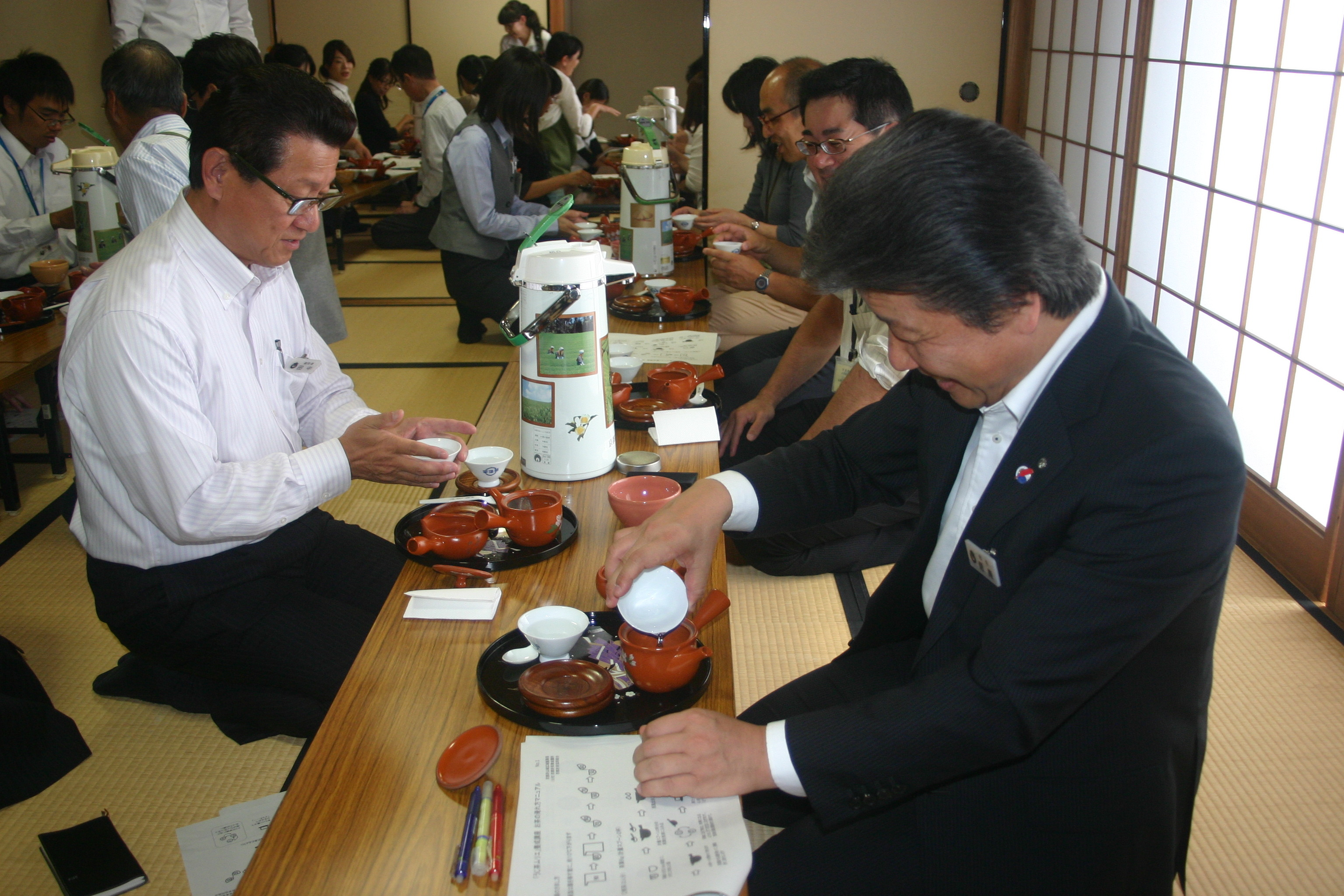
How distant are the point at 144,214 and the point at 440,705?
230 centimetres

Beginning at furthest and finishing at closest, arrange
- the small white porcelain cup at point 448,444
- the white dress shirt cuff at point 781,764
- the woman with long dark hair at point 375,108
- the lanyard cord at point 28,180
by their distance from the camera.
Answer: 1. the woman with long dark hair at point 375,108
2. the lanyard cord at point 28,180
3. the small white porcelain cup at point 448,444
4. the white dress shirt cuff at point 781,764

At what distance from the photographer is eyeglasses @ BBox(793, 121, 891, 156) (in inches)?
92.0

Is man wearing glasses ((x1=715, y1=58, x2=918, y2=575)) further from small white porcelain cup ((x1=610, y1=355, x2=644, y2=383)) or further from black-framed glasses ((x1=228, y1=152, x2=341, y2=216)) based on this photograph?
black-framed glasses ((x1=228, y1=152, x2=341, y2=216))

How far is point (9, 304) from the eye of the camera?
2.94 metres

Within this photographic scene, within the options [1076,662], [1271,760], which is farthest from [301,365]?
[1271,760]

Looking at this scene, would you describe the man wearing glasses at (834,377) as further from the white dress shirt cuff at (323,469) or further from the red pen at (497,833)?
the red pen at (497,833)

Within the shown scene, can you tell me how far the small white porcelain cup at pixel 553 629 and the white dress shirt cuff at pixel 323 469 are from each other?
56 centimetres

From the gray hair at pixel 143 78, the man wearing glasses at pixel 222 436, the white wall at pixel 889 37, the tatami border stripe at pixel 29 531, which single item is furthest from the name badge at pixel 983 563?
the white wall at pixel 889 37

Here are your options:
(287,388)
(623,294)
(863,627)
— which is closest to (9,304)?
(287,388)

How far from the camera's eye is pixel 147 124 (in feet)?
9.29

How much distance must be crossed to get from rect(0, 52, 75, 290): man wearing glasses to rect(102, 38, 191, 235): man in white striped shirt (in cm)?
91

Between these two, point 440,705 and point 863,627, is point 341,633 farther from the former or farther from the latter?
point 863,627

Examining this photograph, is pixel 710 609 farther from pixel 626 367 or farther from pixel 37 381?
pixel 37 381

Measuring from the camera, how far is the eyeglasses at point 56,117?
3704 mm
